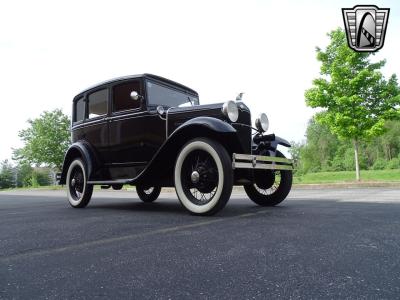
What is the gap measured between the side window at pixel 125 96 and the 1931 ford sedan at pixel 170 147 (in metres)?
0.02

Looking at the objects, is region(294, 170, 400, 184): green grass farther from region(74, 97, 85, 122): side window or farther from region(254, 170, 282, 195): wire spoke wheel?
region(74, 97, 85, 122): side window

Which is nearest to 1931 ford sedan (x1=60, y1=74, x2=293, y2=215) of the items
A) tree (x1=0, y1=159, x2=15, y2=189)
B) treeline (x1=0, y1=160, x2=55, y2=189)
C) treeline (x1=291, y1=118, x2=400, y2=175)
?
treeline (x1=291, y1=118, x2=400, y2=175)

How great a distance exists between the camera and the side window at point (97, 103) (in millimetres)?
5340

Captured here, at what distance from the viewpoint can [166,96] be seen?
5.14 metres

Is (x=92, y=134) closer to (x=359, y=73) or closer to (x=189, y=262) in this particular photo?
(x=189, y=262)

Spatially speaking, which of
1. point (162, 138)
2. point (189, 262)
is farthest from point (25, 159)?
point (189, 262)

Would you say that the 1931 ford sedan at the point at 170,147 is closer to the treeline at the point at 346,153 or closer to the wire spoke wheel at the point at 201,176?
the wire spoke wheel at the point at 201,176

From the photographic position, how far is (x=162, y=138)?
453cm

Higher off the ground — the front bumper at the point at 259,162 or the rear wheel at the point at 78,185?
the front bumper at the point at 259,162

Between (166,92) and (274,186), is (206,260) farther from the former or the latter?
(166,92)

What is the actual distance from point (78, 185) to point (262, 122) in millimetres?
3288

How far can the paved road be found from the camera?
1355mm

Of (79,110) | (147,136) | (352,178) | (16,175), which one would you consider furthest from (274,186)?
(16,175)

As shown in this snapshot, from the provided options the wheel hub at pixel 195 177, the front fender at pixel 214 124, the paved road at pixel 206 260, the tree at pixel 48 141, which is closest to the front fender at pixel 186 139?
the front fender at pixel 214 124
